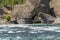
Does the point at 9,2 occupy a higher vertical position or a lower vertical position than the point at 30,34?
lower

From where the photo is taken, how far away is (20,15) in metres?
52.4

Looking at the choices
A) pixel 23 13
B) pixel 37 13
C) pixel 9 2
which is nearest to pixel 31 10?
pixel 37 13

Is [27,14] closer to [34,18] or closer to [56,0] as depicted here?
[34,18]

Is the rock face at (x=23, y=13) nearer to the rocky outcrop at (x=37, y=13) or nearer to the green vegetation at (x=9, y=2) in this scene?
the rocky outcrop at (x=37, y=13)

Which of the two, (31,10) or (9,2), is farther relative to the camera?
(9,2)

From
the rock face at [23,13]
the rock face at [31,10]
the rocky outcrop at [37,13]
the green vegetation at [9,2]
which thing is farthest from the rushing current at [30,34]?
the green vegetation at [9,2]

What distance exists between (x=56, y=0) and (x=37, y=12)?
7.16 metres

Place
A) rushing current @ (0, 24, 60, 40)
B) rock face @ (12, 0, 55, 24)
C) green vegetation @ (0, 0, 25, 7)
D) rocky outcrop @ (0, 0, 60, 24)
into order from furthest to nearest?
1. green vegetation @ (0, 0, 25, 7)
2. rock face @ (12, 0, 55, 24)
3. rocky outcrop @ (0, 0, 60, 24)
4. rushing current @ (0, 24, 60, 40)

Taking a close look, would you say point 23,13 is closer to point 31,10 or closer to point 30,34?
point 31,10

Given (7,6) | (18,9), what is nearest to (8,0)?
(7,6)

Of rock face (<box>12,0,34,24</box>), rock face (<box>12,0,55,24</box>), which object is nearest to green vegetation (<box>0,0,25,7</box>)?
rock face (<box>12,0,34,24</box>)

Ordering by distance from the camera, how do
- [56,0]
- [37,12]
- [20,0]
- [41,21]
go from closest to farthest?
[41,21], [37,12], [56,0], [20,0]

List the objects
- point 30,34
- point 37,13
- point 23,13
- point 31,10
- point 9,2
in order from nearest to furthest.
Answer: point 30,34 < point 31,10 < point 37,13 < point 23,13 < point 9,2

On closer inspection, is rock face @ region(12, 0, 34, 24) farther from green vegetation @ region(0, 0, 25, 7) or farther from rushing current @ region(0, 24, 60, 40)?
rushing current @ region(0, 24, 60, 40)
